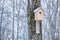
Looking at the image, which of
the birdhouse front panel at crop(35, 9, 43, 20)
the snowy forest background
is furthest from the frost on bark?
the birdhouse front panel at crop(35, 9, 43, 20)

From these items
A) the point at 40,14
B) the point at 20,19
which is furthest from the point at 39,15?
the point at 20,19

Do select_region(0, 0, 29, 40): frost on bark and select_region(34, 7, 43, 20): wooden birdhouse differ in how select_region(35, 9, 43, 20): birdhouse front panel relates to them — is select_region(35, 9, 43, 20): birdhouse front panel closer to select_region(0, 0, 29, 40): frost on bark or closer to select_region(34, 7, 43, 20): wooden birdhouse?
select_region(34, 7, 43, 20): wooden birdhouse

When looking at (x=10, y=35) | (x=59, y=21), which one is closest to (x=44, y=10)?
(x=59, y=21)

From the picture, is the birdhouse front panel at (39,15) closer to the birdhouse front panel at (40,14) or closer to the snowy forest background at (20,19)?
the birdhouse front panel at (40,14)

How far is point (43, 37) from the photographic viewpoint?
1890 millimetres

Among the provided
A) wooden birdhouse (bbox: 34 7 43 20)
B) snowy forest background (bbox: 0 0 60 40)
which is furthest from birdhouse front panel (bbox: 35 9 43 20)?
snowy forest background (bbox: 0 0 60 40)

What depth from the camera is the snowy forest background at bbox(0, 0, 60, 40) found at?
1.76 meters

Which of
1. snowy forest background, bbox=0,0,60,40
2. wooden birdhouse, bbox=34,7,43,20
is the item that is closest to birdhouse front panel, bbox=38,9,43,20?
wooden birdhouse, bbox=34,7,43,20

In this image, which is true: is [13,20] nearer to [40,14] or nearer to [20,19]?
[20,19]

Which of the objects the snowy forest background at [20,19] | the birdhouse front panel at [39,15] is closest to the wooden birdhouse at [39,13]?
the birdhouse front panel at [39,15]

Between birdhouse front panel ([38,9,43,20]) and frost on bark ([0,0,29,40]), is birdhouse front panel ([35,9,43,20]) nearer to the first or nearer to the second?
birdhouse front panel ([38,9,43,20])

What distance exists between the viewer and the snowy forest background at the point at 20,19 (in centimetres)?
176

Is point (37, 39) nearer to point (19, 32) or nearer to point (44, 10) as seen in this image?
point (19, 32)

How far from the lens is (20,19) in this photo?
179 centimetres
